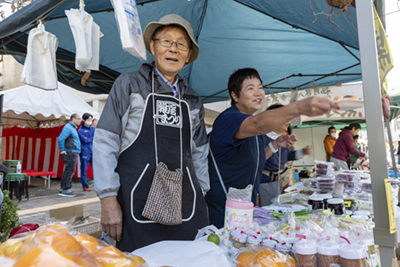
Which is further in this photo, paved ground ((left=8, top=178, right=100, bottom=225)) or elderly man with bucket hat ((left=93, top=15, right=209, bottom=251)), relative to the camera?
paved ground ((left=8, top=178, right=100, bottom=225))

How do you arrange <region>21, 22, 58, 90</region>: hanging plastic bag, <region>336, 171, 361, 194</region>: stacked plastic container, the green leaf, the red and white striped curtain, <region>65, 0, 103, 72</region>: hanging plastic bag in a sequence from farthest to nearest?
the red and white striped curtain → <region>336, 171, 361, 194</region>: stacked plastic container → the green leaf → <region>21, 22, 58, 90</region>: hanging plastic bag → <region>65, 0, 103, 72</region>: hanging plastic bag

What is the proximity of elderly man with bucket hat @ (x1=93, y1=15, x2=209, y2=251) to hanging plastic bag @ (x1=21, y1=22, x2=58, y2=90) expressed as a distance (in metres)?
1.20

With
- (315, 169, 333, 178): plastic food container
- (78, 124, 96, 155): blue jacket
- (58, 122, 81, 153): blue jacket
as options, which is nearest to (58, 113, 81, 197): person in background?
(58, 122, 81, 153): blue jacket

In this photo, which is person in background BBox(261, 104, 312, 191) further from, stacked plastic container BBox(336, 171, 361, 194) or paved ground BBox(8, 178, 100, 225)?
paved ground BBox(8, 178, 100, 225)

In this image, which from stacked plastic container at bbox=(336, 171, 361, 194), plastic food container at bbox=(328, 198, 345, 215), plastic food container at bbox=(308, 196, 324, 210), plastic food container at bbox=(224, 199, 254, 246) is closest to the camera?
plastic food container at bbox=(224, 199, 254, 246)

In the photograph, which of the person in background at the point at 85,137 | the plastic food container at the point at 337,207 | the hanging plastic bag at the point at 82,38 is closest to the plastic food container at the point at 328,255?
the plastic food container at the point at 337,207

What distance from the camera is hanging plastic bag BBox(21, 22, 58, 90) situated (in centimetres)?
245

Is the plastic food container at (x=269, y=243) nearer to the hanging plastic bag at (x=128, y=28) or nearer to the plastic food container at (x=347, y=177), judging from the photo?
the hanging plastic bag at (x=128, y=28)

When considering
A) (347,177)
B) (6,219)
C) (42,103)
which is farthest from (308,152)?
(42,103)

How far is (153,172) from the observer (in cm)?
169

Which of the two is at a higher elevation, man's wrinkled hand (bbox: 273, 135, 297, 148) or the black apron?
man's wrinkled hand (bbox: 273, 135, 297, 148)

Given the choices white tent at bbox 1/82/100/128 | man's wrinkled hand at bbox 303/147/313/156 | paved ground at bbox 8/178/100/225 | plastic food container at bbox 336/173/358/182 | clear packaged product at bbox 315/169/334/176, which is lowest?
paved ground at bbox 8/178/100/225

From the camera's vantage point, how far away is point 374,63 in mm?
881

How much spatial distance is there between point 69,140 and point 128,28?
6.07 metres
